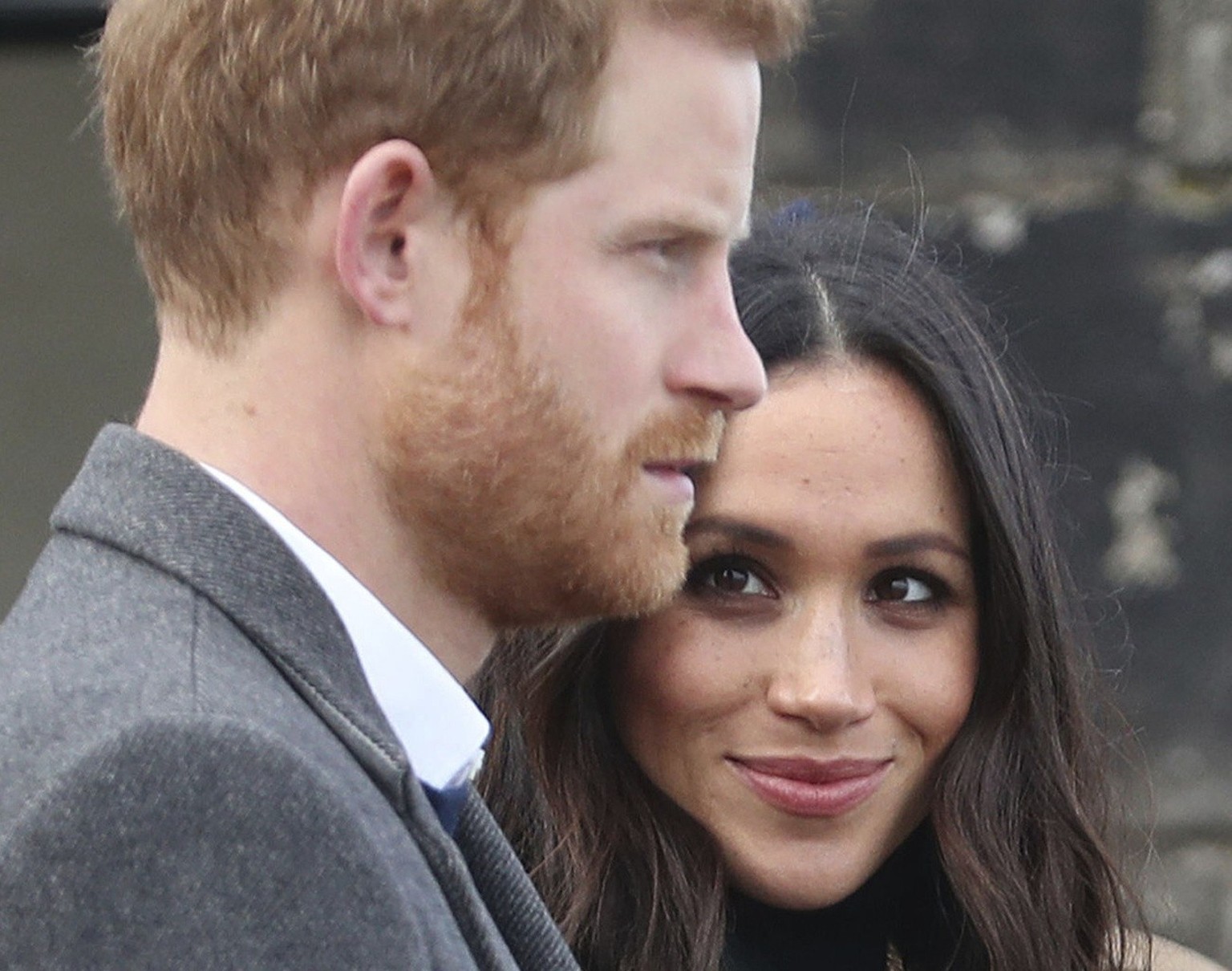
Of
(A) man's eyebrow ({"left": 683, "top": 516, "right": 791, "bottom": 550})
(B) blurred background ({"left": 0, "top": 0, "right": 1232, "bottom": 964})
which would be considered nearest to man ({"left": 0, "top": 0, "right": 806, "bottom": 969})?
(A) man's eyebrow ({"left": 683, "top": 516, "right": 791, "bottom": 550})

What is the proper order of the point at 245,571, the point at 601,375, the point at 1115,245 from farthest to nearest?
the point at 1115,245 → the point at 601,375 → the point at 245,571

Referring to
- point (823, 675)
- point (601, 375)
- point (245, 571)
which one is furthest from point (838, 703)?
point (245, 571)

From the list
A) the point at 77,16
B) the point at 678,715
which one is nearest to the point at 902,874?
the point at 678,715

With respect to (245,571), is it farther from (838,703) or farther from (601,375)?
(838,703)

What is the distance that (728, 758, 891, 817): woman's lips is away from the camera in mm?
2533

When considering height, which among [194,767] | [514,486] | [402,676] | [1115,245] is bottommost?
[194,767]

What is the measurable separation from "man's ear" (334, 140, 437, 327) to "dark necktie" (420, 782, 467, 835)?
33 cm

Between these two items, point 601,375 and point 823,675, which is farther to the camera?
point 823,675

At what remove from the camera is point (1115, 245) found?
3.68 m

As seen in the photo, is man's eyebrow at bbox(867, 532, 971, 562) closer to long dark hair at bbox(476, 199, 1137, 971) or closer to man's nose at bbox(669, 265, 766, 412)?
long dark hair at bbox(476, 199, 1137, 971)

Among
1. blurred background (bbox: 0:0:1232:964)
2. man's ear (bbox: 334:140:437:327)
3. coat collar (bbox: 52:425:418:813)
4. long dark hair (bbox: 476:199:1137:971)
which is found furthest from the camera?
blurred background (bbox: 0:0:1232:964)

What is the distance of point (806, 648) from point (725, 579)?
0.12 metres

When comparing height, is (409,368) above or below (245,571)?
above

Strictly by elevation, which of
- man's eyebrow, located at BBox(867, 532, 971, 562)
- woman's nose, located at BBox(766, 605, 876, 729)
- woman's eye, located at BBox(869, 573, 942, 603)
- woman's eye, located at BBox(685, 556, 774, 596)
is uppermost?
man's eyebrow, located at BBox(867, 532, 971, 562)
